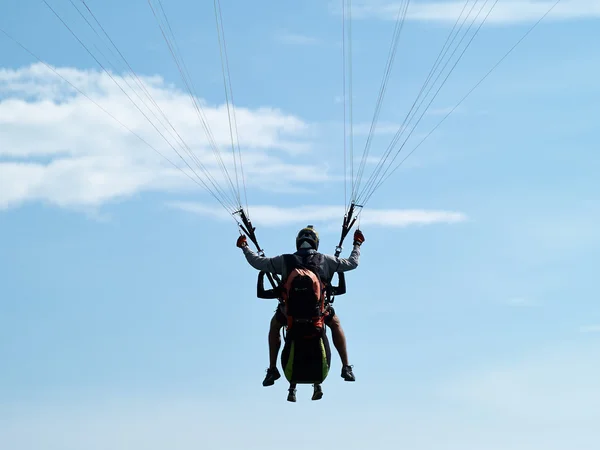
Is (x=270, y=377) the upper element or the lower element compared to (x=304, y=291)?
lower

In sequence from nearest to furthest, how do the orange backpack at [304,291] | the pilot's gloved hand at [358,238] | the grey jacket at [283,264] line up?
1. the orange backpack at [304,291]
2. the grey jacket at [283,264]
3. the pilot's gloved hand at [358,238]

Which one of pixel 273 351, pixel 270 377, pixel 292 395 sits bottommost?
pixel 292 395

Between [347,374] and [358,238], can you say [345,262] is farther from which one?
[347,374]

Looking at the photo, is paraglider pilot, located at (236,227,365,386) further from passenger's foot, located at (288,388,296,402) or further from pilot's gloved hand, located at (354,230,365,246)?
passenger's foot, located at (288,388,296,402)

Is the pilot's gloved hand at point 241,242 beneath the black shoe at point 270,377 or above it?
above

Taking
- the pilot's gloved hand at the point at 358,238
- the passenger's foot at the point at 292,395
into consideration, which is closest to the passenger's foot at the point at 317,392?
the passenger's foot at the point at 292,395

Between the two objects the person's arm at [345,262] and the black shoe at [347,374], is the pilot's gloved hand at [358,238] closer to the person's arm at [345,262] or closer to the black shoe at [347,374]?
the person's arm at [345,262]

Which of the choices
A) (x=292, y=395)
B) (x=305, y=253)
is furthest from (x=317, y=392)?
(x=305, y=253)

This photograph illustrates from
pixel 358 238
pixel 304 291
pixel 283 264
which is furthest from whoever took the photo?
pixel 358 238

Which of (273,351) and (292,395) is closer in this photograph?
(292,395)

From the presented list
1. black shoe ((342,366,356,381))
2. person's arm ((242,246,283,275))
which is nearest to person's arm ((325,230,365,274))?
person's arm ((242,246,283,275))

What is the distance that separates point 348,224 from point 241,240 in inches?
77.7

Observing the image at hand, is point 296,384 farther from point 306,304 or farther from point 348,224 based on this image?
point 348,224

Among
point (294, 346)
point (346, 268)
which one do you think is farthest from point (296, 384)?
point (346, 268)
